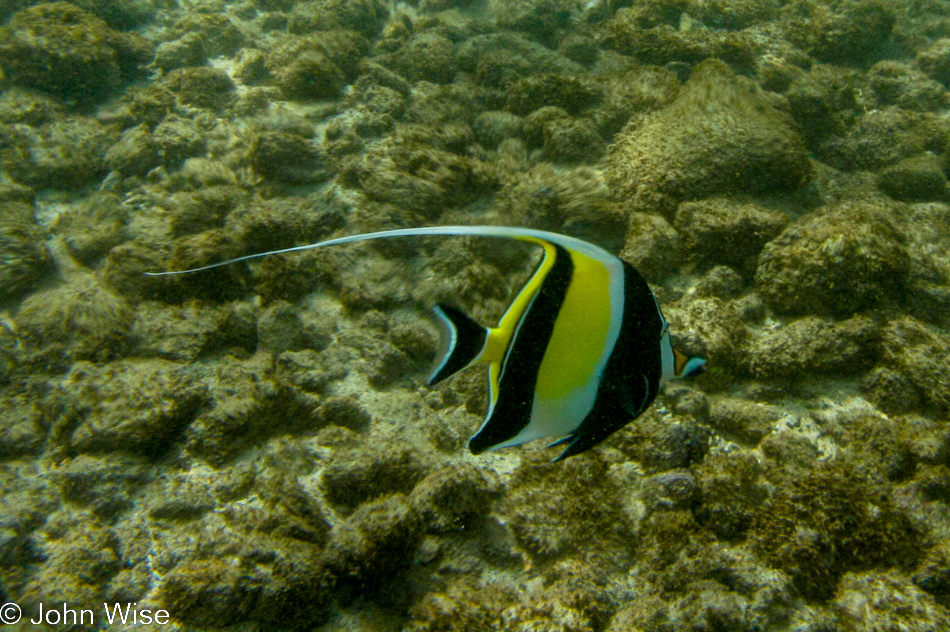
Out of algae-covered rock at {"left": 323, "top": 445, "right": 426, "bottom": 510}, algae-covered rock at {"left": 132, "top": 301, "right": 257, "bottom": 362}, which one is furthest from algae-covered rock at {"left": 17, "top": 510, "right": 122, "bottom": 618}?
algae-covered rock at {"left": 323, "top": 445, "right": 426, "bottom": 510}

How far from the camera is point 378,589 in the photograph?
2125mm

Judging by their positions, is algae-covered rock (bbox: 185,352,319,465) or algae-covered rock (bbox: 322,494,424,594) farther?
algae-covered rock (bbox: 185,352,319,465)

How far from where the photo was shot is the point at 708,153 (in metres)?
3.39

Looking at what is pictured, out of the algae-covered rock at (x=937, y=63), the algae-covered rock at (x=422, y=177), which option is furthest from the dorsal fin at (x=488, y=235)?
the algae-covered rock at (x=937, y=63)

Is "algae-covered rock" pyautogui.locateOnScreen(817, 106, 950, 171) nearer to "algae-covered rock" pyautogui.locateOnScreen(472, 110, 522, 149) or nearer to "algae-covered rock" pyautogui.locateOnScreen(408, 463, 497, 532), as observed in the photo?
"algae-covered rock" pyautogui.locateOnScreen(472, 110, 522, 149)

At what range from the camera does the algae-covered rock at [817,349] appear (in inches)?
103

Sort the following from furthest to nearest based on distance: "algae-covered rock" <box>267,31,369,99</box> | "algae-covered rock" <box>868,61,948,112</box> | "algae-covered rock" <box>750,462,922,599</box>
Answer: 1. "algae-covered rock" <box>868,61,948,112</box>
2. "algae-covered rock" <box>267,31,369,99</box>
3. "algae-covered rock" <box>750,462,922,599</box>

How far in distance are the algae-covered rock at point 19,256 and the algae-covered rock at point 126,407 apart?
1.62 m

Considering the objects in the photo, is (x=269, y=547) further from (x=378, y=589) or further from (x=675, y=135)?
(x=675, y=135)

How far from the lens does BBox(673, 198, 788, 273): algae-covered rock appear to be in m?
3.06

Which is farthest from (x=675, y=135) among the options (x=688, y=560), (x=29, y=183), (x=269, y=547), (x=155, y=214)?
(x=29, y=183)

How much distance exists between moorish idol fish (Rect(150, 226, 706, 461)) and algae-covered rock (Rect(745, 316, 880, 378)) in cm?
216

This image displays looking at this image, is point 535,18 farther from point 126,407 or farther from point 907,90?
point 126,407

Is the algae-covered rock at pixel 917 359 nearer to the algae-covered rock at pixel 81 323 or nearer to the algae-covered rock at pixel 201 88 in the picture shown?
the algae-covered rock at pixel 81 323
